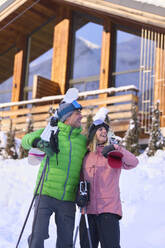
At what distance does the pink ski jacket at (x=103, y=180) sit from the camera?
4.53 meters

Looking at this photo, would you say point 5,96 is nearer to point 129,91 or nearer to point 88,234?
point 129,91

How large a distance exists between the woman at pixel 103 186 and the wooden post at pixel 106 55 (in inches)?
406

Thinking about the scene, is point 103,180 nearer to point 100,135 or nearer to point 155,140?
point 100,135

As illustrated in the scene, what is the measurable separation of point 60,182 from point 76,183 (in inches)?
7.7

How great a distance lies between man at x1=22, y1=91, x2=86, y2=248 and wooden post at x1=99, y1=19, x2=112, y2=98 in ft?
33.9

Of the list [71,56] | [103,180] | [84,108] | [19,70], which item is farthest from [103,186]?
[19,70]

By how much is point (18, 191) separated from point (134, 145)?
13.4 ft

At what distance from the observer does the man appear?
4.50 meters

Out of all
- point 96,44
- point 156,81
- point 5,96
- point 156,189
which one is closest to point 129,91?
point 156,81

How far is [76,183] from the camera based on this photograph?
15.5ft

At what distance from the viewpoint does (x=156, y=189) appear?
7.30m

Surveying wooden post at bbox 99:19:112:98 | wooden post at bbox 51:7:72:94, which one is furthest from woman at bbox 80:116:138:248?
wooden post at bbox 51:7:72:94

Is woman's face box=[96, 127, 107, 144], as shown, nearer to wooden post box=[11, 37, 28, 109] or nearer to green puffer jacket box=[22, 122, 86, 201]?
green puffer jacket box=[22, 122, 86, 201]

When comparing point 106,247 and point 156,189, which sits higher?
point 156,189
